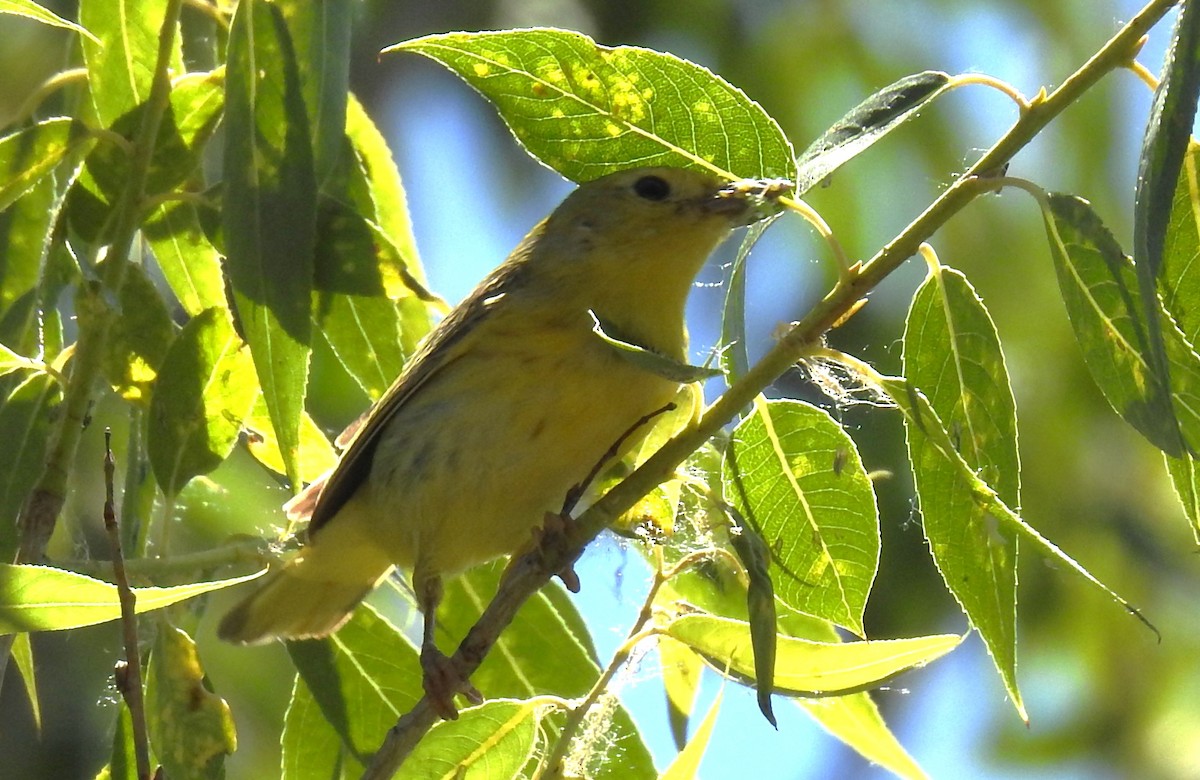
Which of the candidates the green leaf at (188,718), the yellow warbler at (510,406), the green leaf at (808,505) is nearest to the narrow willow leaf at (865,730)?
the green leaf at (808,505)

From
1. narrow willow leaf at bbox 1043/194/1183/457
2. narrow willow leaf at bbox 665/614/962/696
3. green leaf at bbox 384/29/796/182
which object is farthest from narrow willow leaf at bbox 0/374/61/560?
narrow willow leaf at bbox 1043/194/1183/457

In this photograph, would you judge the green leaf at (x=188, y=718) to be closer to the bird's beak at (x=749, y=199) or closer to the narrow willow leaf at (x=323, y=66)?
the narrow willow leaf at (x=323, y=66)

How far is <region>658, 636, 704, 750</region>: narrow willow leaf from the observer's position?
2.91 m

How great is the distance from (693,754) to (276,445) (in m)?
1.14

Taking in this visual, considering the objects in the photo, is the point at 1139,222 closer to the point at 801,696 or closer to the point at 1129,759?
the point at 801,696

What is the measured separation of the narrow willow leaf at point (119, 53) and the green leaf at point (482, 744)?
1.38m

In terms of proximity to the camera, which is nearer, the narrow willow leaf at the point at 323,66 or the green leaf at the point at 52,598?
the green leaf at the point at 52,598

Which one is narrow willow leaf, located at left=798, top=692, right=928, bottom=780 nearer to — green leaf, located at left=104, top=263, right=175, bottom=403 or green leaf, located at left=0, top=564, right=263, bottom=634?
green leaf, located at left=0, top=564, right=263, bottom=634

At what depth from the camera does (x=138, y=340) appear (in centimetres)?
288

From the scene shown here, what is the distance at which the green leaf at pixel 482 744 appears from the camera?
8.68 ft

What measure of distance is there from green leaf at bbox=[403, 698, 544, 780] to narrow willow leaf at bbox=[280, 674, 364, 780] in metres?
0.37

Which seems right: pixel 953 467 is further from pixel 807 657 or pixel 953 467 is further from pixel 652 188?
pixel 652 188

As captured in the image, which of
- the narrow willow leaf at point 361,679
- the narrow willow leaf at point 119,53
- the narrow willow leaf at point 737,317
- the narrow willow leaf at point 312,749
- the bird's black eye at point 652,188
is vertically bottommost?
the narrow willow leaf at point 312,749

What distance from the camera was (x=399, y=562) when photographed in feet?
11.7
